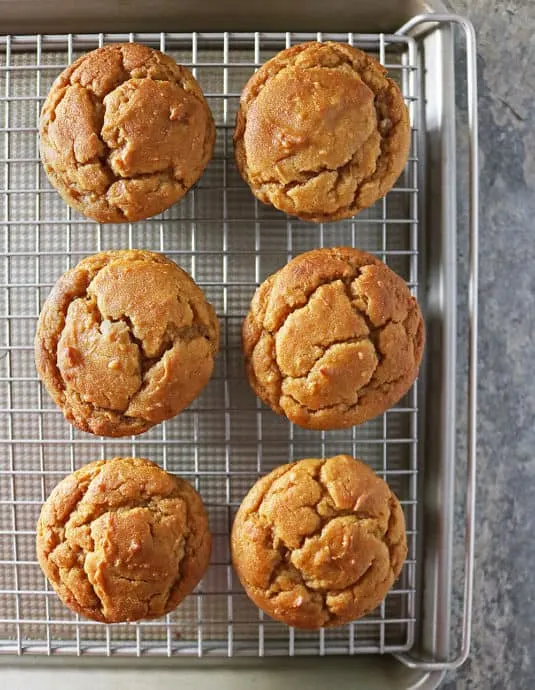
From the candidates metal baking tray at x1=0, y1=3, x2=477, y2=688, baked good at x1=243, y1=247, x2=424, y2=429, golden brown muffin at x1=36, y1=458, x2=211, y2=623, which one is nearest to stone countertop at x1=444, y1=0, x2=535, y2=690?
metal baking tray at x1=0, y1=3, x2=477, y2=688

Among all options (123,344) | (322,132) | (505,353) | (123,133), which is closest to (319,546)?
(123,344)

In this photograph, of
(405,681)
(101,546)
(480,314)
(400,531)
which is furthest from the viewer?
(480,314)

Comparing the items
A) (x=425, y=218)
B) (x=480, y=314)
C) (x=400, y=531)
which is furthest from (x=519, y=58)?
(x=400, y=531)

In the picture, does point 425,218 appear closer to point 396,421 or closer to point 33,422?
point 396,421

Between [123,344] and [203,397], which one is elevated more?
[123,344]

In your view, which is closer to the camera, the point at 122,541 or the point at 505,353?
the point at 122,541

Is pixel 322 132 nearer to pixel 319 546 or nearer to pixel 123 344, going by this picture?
pixel 123 344
